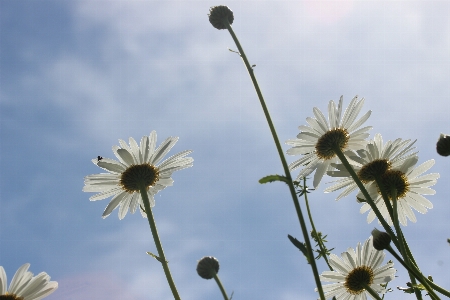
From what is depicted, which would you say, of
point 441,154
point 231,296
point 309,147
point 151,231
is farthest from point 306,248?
point 309,147

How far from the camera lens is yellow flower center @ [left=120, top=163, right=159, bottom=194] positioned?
4.42m

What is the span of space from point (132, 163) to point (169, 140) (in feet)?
1.42

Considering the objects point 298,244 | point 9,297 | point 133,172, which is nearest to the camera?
point 298,244

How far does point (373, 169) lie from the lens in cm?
394

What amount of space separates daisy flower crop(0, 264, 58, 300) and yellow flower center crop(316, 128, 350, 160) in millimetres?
2582

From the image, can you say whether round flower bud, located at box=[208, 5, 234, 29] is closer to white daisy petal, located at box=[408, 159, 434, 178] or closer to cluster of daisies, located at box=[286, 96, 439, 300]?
cluster of daisies, located at box=[286, 96, 439, 300]

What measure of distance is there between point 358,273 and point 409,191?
35.1 inches

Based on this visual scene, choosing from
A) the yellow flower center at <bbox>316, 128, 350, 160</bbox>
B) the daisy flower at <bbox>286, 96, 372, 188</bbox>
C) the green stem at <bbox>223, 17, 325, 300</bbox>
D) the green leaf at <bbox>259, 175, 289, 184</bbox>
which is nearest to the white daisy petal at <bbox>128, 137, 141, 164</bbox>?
the daisy flower at <bbox>286, 96, 372, 188</bbox>

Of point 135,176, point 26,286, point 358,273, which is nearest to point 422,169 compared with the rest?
point 358,273

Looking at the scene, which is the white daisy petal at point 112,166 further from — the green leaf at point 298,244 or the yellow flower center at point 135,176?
the green leaf at point 298,244

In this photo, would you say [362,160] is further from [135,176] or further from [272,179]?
[135,176]

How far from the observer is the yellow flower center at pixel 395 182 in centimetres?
400

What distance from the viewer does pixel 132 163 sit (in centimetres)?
446

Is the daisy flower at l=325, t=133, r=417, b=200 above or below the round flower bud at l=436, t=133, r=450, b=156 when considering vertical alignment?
above
